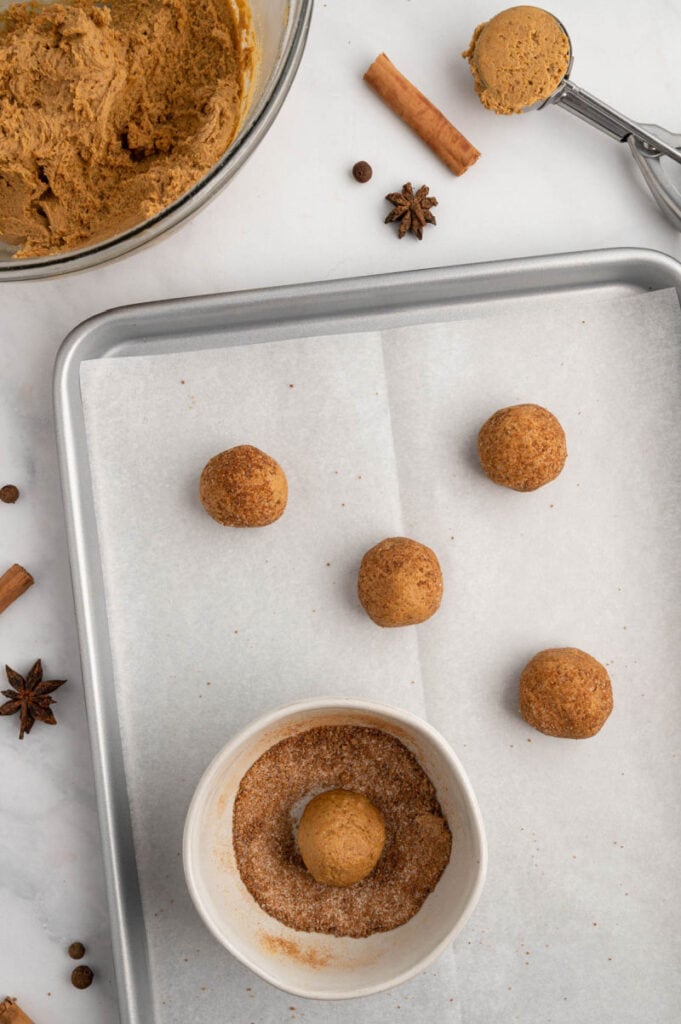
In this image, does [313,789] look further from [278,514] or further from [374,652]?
[278,514]

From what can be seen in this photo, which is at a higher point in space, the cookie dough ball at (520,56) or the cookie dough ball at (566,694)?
the cookie dough ball at (520,56)

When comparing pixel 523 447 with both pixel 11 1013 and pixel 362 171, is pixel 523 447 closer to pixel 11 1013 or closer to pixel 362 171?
Result: pixel 362 171

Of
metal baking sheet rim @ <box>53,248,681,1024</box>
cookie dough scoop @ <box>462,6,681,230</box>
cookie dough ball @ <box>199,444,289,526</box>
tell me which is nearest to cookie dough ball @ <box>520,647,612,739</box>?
cookie dough ball @ <box>199,444,289,526</box>

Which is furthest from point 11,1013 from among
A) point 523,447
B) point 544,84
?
point 544,84

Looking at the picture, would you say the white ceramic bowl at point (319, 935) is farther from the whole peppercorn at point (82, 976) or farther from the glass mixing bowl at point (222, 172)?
the glass mixing bowl at point (222, 172)

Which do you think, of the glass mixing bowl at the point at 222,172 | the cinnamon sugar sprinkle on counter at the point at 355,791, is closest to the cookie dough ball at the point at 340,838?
the cinnamon sugar sprinkle on counter at the point at 355,791

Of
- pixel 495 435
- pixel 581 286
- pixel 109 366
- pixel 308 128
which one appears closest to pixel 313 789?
pixel 495 435
